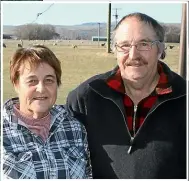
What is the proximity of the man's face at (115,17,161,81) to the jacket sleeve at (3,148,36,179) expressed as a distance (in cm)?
64

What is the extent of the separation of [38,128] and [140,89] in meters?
0.57

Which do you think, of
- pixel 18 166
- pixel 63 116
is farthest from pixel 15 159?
pixel 63 116

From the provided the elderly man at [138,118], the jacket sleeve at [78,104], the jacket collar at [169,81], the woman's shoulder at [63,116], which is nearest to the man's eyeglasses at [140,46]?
the elderly man at [138,118]

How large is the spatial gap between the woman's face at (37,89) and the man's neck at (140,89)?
1.31 feet

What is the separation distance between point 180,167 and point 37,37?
3.55 ft

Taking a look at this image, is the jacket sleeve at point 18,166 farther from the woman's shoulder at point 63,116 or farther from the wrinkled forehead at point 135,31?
the wrinkled forehead at point 135,31

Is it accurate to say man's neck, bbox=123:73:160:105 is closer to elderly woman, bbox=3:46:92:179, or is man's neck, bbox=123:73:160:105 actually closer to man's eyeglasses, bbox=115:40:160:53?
man's eyeglasses, bbox=115:40:160:53

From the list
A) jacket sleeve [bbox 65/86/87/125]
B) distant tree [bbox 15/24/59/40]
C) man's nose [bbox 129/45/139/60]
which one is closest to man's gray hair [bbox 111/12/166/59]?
man's nose [bbox 129/45/139/60]

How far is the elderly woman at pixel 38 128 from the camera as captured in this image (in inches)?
67.7

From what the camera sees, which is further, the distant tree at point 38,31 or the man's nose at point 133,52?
the distant tree at point 38,31

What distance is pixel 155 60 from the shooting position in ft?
6.30

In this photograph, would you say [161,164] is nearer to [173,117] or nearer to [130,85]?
[173,117]

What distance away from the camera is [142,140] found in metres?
1.87

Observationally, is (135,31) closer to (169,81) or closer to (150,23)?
(150,23)
